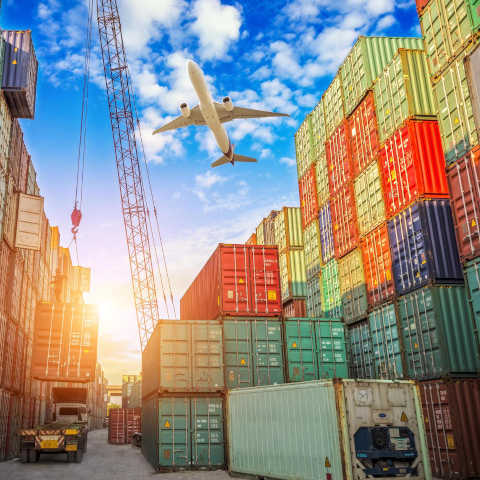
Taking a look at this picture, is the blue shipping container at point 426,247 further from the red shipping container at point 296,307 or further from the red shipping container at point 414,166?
the red shipping container at point 296,307

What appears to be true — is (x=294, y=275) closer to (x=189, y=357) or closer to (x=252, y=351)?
(x=252, y=351)

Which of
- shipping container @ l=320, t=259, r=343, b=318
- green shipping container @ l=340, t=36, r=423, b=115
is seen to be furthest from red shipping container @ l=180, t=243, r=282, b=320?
green shipping container @ l=340, t=36, r=423, b=115

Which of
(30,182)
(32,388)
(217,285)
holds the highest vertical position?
(30,182)

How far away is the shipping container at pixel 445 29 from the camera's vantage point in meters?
15.3

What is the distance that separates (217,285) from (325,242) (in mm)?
8243

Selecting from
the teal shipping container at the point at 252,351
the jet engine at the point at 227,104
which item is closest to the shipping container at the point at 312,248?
the jet engine at the point at 227,104

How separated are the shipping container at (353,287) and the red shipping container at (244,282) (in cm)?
409

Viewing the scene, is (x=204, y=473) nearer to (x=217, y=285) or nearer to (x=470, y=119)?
(x=217, y=285)

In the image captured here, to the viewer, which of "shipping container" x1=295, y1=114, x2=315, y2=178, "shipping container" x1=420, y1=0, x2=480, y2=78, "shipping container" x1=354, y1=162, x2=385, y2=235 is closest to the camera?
"shipping container" x1=420, y1=0, x2=480, y2=78

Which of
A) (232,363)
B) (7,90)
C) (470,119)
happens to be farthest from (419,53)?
(7,90)

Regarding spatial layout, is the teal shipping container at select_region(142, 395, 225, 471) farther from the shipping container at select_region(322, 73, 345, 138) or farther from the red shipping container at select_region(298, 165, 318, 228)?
the shipping container at select_region(322, 73, 345, 138)

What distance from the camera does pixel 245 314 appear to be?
18.8 metres

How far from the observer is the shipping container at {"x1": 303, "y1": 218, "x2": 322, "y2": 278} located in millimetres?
26500

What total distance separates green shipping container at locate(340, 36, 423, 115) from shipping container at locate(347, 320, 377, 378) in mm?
10335
